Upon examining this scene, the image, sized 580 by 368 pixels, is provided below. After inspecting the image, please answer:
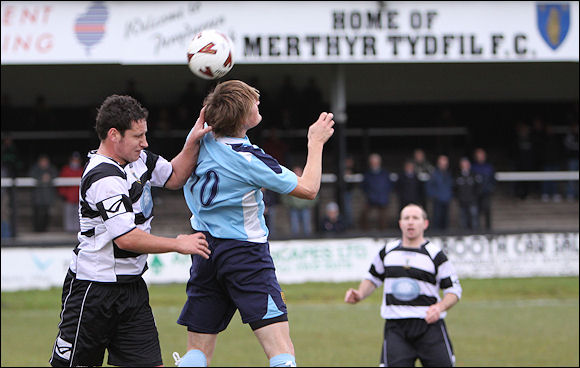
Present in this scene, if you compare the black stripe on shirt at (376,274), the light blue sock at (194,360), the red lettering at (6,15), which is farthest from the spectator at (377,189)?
the light blue sock at (194,360)

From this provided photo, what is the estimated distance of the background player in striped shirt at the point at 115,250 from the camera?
16.3 ft

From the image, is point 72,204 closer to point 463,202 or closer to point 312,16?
point 312,16

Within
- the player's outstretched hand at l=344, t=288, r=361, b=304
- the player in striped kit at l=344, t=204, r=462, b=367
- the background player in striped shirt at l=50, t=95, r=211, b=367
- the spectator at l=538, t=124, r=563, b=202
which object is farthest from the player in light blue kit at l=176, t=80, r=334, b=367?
the spectator at l=538, t=124, r=563, b=202

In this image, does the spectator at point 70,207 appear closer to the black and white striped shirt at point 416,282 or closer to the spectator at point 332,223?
the spectator at point 332,223

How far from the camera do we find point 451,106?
23.7 metres

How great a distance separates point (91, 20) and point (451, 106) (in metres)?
10.5

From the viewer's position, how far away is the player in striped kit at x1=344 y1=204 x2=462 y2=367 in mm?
6664

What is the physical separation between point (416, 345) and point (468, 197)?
11.5 meters

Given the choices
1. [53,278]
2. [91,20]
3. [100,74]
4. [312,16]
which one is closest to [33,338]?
[53,278]

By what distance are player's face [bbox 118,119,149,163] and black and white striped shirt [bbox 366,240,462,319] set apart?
259 centimetres

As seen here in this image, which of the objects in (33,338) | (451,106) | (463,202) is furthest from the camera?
(451,106)

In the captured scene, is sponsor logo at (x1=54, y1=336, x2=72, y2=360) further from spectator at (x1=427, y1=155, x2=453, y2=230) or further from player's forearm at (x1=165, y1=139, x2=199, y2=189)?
spectator at (x1=427, y1=155, x2=453, y2=230)

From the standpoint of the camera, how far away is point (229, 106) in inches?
200

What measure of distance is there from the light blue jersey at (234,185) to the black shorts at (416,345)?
6.48ft
